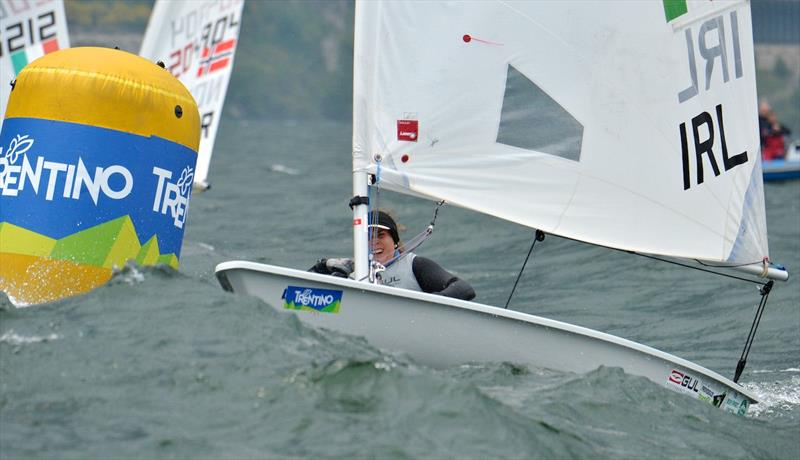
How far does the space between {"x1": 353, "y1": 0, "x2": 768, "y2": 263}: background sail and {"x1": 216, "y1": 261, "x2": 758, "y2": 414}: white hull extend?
2.03ft

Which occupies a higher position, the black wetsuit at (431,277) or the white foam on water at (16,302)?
the black wetsuit at (431,277)

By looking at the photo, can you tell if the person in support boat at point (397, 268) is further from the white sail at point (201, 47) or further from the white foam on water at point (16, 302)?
the white sail at point (201, 47)

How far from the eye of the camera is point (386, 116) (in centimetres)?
523

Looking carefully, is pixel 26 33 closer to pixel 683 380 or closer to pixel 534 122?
pixel 534 122

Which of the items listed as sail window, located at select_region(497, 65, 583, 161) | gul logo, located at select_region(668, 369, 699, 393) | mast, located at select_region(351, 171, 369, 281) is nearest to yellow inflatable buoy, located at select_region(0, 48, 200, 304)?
mast, located at select_region(351, 171, 369, 281)

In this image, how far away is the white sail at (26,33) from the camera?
9.98 meters

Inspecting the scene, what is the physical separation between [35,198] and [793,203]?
11543 mm

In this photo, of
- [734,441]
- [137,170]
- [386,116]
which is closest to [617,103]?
[386,116]

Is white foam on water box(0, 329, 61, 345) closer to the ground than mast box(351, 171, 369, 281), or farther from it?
closer to the ground

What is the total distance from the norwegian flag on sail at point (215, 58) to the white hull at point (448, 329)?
6.46m

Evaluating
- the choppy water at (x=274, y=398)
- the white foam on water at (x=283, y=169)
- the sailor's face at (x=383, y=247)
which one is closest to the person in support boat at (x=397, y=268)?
the sailor's face at (x=383, y=247)

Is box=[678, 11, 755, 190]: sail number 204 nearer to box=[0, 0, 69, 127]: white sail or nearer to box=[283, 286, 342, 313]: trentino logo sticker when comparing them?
box=[283, 286, 342, 313]: trentino logo sticker

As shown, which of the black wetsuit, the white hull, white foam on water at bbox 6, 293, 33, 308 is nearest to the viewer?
the white hull

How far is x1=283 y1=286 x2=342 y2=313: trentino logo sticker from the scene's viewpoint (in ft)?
15.0
